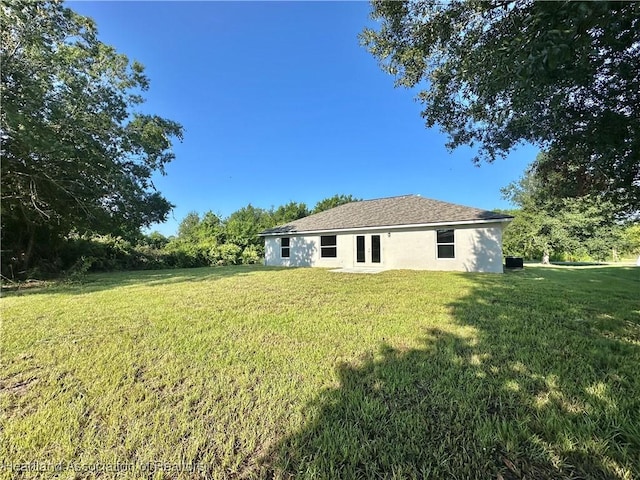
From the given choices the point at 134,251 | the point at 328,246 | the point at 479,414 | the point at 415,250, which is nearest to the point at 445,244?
the point at 415,250

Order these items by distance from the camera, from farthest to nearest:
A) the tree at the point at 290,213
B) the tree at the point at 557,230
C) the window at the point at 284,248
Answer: the tree at the point at 290,213 < the tree at the point at 557,230 < the window at the point at 284,248

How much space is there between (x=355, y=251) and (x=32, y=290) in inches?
487

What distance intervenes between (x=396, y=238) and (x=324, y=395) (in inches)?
492

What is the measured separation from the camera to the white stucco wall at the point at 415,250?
1216cm

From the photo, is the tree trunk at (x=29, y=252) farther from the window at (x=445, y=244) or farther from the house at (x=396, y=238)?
the window at (x=445, y=244)

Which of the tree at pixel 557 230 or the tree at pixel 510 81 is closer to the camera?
the tree at pixel 510 81

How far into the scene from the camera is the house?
12359 mm

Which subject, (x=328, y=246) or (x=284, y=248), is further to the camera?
(x=284, y=248)

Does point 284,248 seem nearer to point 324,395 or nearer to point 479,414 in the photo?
point 324,395

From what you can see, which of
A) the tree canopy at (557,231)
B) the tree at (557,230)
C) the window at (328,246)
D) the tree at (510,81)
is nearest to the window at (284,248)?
the window at (328,246)

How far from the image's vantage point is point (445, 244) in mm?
13188

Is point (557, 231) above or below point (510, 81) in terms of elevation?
below

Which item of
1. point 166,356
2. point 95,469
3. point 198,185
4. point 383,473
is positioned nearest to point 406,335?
point 383,473

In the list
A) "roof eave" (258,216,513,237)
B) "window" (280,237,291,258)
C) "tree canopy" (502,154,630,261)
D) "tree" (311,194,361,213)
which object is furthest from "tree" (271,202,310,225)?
"tree canopy" (502,154,630,261)
